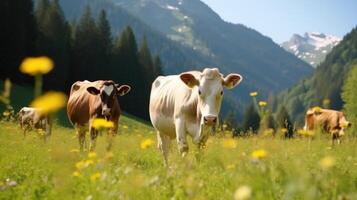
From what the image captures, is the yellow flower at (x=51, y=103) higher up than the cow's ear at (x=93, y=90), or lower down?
higher up

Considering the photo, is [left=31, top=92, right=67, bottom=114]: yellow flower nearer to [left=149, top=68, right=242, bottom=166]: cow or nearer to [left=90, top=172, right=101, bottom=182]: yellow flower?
[left=90, top=172, right=101, bottom=182]: yellow flower

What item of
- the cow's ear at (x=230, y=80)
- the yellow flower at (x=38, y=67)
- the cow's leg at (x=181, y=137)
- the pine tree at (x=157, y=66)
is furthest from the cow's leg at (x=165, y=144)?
the pine tree at (x=157, y=66)

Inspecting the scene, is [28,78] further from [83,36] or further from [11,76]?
[83,36]

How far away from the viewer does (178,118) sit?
835 centimetres

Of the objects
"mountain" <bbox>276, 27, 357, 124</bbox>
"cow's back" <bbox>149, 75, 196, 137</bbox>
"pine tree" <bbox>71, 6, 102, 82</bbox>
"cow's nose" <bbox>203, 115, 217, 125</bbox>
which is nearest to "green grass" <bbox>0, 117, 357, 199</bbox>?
"cow's nose" <bbox>203, 115, 217, 125</bbox>

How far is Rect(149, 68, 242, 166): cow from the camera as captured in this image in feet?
24.6

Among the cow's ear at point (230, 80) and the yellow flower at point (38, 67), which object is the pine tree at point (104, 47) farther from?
the yellow flower at point (38, 67)

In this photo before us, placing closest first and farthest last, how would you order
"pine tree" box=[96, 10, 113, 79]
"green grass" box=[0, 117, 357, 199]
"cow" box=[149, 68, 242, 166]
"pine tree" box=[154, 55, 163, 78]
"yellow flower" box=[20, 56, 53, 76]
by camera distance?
"yellow flower" box=[20, 56, 53, 76] → "green grass" box=[0, 117, 357, 199] → "cow" box=[149, 68, 242, 166] → "pine tree" box=[96, 10, 113, 79] → "pine tree" box=[154, 55, 163, 78]

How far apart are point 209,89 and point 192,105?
0.61 metres

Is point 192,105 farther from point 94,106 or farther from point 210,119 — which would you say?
point 94,106

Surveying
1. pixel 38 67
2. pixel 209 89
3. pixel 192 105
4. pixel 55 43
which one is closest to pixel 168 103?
pixel 192 105

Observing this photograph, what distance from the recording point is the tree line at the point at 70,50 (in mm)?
46562

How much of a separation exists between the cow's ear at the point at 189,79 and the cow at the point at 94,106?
2.97 metres

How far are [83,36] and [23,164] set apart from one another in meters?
54.3
